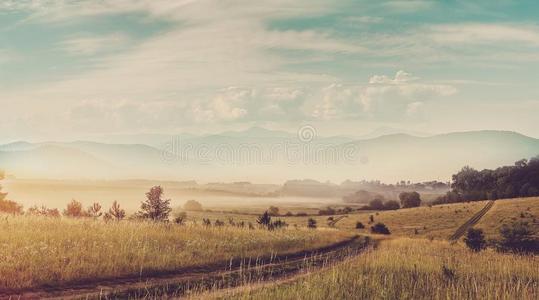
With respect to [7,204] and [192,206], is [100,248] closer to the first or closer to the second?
[7,204]

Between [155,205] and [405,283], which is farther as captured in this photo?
[155,205]

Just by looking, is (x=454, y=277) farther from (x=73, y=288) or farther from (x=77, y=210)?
(x=77, y=210)

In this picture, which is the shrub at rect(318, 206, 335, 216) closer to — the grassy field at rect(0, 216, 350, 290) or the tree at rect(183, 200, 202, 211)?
the tree at rect(183, 200, 202, 211)

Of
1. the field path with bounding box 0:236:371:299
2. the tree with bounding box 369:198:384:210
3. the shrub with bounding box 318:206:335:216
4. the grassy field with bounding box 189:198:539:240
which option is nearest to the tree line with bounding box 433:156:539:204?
the tree with bounding box 369:198:384:210

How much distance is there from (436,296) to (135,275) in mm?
9803

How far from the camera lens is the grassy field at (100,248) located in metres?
16.1

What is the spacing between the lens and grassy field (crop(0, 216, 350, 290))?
16.1 meters

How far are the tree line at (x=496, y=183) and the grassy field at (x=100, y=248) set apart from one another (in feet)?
444

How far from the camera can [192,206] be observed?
471 ft

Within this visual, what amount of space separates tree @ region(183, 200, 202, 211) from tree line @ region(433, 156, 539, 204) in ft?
225

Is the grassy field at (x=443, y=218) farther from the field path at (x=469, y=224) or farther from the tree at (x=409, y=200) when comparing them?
the tree at (x=409, y=200)

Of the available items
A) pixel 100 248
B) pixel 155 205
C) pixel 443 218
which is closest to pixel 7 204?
pixel 155 205

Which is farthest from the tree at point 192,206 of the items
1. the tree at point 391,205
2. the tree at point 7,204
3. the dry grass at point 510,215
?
the tree at point 7,204

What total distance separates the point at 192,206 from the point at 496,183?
93302 mm
